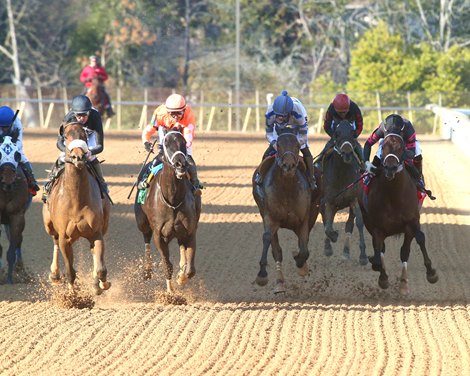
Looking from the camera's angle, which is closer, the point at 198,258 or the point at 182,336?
the point at 182,336

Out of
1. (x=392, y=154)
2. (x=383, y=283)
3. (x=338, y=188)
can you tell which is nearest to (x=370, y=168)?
(x=392, y=154)

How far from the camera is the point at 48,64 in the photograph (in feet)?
188

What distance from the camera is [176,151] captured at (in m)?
10.8

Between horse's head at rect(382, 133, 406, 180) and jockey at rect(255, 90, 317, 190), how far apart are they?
97cm

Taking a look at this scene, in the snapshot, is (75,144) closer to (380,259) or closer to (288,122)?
(288,122)

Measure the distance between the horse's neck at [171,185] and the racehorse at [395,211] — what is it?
2102 millimetres

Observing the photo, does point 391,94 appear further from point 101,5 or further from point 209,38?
point 101,5

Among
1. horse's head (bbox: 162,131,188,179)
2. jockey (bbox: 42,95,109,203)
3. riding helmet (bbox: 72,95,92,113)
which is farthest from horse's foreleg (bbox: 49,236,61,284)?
horse's head (bbox: 162,131,188,179)

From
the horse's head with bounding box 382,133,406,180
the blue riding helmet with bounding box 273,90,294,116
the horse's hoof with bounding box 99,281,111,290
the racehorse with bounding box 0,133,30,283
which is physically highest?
the blue riding helmet with bounding box 273,90,294,116

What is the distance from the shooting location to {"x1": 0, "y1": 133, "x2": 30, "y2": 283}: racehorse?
1245 centimetres

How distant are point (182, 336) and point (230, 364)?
3.45ft

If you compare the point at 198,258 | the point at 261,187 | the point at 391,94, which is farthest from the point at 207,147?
the point at 261,187

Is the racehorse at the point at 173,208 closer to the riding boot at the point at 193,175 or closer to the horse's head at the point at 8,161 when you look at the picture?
the riding boot at the point at 193,175

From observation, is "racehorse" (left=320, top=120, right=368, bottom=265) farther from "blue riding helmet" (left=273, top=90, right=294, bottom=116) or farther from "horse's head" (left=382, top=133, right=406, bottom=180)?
"horse's head" (left=382, top=133, right=406, bottom=180)
